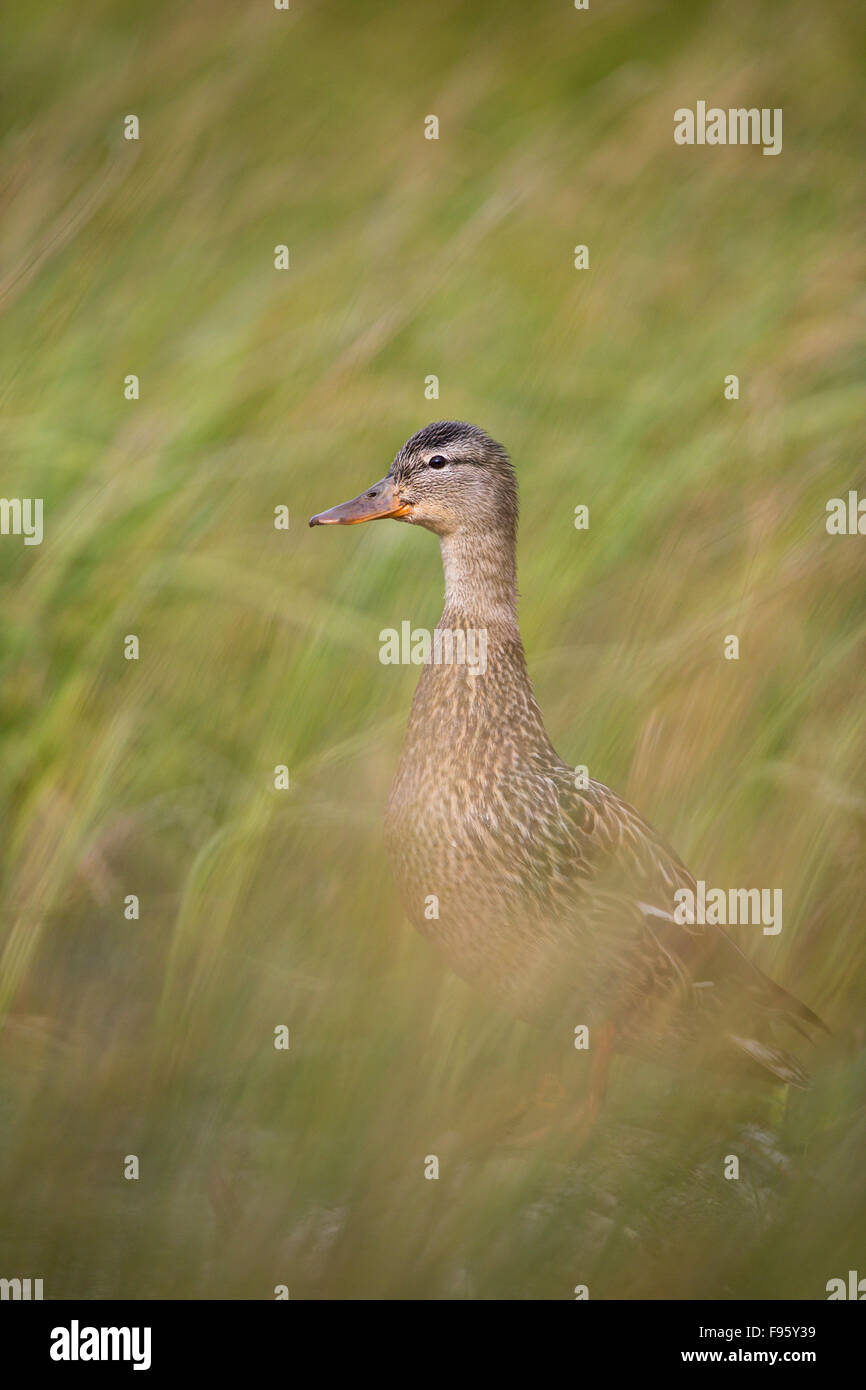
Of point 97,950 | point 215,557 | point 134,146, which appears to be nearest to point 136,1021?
point 97,950

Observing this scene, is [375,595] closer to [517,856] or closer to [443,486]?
[443,486]

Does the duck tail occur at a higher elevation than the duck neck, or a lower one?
lower

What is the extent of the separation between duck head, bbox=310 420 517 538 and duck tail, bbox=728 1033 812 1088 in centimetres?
153

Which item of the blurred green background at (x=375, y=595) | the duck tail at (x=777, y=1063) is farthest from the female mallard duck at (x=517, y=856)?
the blurred green background at (x=375, y=595)

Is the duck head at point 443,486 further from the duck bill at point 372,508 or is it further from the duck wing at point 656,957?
the duck wing at point 656,957

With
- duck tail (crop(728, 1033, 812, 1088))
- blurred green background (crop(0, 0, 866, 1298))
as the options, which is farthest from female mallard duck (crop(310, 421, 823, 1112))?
blurred green background (crop(0, 0, 866, 1298))

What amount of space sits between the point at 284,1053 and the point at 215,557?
1428 mm

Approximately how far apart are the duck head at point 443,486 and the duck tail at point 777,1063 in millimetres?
1530

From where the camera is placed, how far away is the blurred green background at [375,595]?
3480 millimetres

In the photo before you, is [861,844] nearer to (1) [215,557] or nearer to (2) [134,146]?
(1) [215,557]

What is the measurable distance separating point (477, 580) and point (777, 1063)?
1480 mm

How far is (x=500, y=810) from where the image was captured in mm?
3943

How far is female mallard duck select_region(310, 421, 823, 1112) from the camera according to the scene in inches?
150

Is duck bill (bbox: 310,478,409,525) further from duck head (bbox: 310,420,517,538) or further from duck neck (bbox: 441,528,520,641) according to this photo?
duck neck (bbox: 441,528,520,641)
